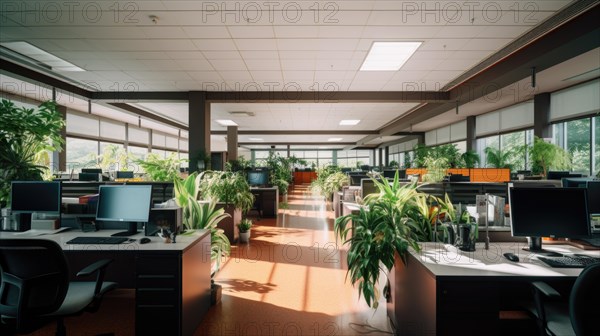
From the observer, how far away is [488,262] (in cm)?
195

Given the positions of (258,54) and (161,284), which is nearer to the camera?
(161,284)

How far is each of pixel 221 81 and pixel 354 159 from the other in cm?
2308

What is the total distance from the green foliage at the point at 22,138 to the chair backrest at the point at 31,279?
63.2 inches

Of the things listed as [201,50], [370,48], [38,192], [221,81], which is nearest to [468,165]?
[370,48]

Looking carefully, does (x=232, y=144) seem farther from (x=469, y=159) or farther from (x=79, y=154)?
(x=469, y=159)

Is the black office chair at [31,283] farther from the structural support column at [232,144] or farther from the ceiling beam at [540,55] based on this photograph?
the structural support column at [232,144]

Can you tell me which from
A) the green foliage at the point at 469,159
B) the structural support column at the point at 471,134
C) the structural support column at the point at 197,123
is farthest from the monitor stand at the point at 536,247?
the structural support column at the point at 471,134

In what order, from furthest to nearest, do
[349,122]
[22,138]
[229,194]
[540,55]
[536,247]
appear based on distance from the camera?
[349,122] < [229,194] < [540,55] < [22,138] < [536,247]

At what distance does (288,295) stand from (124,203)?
177cm

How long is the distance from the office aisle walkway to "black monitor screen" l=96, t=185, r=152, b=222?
3.55ft

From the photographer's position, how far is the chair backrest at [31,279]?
1717mm

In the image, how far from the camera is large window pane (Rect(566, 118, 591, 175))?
21.2 feet

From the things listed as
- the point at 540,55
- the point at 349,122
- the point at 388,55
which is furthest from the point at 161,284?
the point at 349,122

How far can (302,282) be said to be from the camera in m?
3.52
